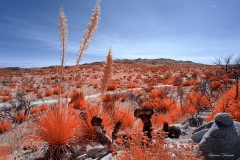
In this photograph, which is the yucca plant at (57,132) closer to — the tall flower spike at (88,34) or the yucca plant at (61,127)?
the yucca plant at (61,127)

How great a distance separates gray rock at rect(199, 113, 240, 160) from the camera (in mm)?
2376

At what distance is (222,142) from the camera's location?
246 centimetres

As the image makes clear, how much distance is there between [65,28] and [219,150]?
2.69 m

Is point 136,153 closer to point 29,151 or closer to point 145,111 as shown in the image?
point 145,111

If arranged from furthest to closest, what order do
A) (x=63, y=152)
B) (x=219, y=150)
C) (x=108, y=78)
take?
(x=63, y=152) < (x=108, y=78) < (x=219, y=150)

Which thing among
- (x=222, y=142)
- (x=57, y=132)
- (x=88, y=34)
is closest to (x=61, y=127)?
(x=57, y=132)

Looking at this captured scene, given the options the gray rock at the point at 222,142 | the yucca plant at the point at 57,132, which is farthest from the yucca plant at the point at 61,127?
the gray rock at the point at 222,142

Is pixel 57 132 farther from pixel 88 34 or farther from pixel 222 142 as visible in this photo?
pixel 222 142

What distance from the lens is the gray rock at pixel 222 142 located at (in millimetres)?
2376

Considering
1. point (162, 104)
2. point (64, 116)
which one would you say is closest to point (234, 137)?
point (64, 116)

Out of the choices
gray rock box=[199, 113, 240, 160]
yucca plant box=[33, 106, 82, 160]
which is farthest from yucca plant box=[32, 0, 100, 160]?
gray rock box=[199, 113, 240, 160]

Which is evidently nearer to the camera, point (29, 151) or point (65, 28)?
point (65, 28)

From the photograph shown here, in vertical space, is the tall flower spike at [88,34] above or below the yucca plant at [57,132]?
above

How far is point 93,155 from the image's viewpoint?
10.1ft
